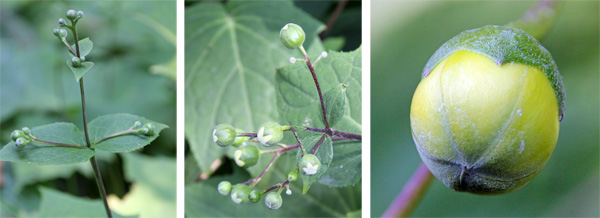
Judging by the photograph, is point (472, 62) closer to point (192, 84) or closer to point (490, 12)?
point (490, 12)

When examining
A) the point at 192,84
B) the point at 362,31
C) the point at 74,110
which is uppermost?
the point at 362,31

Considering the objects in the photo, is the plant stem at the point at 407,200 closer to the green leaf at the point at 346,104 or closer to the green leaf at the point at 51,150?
the green leaf at the point at 346,104

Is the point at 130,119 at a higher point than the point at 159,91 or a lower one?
higher

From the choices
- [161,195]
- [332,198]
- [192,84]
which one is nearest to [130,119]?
[192,84]

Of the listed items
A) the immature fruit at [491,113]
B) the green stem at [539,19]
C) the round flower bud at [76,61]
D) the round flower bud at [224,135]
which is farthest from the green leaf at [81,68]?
the green stem at [539,19]

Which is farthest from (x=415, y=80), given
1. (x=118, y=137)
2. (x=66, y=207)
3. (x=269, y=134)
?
(x=66, y=207)

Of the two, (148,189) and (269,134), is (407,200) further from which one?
(148,189)
